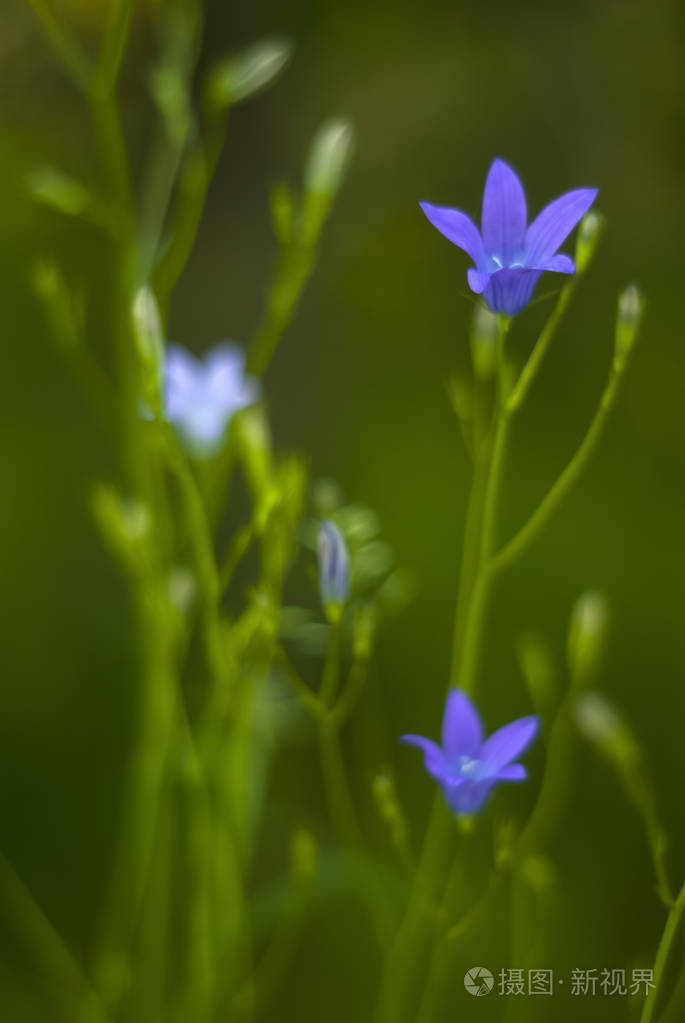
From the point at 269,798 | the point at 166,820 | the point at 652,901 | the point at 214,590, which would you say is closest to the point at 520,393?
the point at 214,590

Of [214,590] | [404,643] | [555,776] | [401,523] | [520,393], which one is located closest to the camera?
[520,393]

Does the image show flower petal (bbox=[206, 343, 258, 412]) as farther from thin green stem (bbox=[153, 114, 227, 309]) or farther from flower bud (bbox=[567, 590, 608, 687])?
flower bud (bbox=[567, 590, 608, 687])

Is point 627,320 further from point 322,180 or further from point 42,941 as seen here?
point 42,941

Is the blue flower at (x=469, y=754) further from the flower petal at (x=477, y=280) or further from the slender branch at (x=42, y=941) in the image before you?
the slender branch at (x=42, y=941)

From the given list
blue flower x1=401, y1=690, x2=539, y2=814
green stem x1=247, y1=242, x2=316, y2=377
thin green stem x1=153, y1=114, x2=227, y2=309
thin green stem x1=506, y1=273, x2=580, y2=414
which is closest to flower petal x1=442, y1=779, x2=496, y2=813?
blue flower x1=401, y1=690, x2=539, y2=814

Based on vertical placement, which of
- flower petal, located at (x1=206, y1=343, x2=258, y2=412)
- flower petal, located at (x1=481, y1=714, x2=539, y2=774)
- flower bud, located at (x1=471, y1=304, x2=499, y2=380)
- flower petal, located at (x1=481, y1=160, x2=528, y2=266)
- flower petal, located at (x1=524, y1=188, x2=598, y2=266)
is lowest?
flower petal, located at (x1=481, y1=714, x2=539, y2=774)

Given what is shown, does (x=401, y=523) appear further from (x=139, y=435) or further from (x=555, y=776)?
(x=139, y=435)
